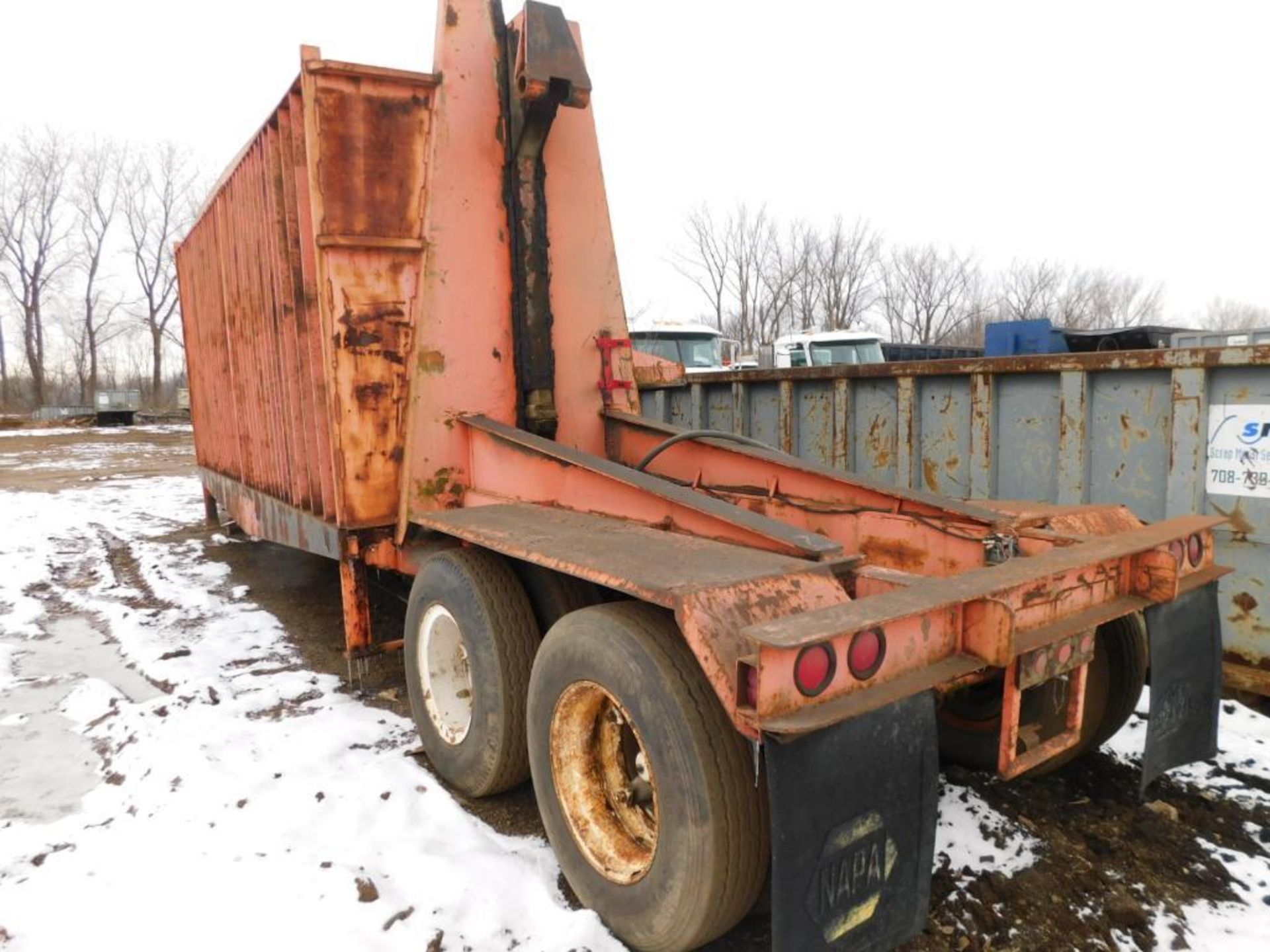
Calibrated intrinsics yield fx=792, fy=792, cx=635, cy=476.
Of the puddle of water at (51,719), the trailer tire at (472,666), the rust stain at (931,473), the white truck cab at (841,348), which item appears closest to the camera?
the trailer tire at (472,666)

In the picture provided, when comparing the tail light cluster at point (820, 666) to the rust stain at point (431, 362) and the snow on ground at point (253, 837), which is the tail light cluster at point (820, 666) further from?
the rust stain at point (431, 362)

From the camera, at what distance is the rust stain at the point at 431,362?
375 cm

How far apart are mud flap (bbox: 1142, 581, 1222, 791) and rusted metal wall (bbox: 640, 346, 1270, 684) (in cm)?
82

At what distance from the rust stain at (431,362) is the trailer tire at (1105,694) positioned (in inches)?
108

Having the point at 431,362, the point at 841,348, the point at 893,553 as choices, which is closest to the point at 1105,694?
the point at 893,553

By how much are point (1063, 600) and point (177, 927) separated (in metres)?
2.74

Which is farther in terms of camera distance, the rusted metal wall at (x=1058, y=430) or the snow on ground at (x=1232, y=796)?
the rusted metal wall at (x=1058, y=430)

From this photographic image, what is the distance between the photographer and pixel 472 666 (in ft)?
10.1

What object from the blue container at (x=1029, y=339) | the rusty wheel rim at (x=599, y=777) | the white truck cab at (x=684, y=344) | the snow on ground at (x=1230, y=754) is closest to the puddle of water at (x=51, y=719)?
the rusty wheel rim at (x=599, y=777)

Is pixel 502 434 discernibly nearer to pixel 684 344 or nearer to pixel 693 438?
pixel 693 438

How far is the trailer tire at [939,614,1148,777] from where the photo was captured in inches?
119

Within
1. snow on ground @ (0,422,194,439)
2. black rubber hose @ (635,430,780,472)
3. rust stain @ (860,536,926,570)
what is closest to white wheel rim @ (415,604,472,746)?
black rubber hose @ (635,430,780,472)

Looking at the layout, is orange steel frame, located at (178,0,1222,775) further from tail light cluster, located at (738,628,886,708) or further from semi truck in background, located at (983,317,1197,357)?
→ semi truck in background, located at (983,317,1197,357)

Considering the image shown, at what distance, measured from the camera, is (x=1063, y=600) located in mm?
2246
